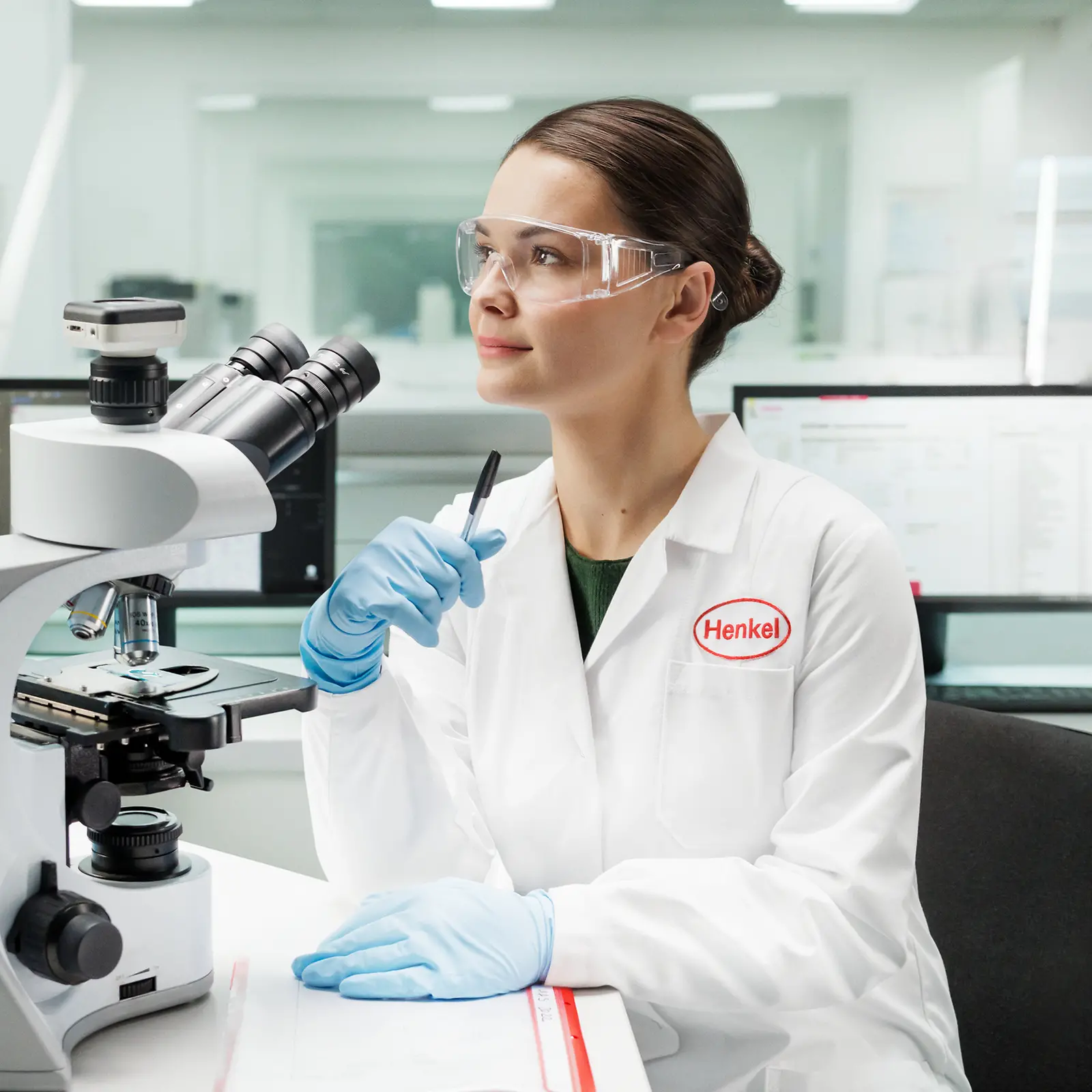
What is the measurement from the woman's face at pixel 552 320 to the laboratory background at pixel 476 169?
129 centimetres

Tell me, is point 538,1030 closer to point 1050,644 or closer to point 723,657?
point 723,657

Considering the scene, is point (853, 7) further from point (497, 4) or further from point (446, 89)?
point (446, 89)

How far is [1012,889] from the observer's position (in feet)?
4.41

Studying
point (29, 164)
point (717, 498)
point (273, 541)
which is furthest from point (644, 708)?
point (29, 164)

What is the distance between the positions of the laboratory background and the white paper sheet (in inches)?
61.5


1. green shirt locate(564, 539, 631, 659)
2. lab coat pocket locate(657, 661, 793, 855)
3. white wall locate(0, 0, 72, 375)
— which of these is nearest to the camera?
lab coat pocket locate(657, 661, 793, 855)

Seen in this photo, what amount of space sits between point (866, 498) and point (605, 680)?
1.08 metres

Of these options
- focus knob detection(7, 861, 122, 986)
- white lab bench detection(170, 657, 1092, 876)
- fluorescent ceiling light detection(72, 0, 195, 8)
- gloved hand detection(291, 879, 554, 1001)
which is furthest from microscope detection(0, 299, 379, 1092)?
fluorescent ceiling light detection(72, 0, 195, 8)

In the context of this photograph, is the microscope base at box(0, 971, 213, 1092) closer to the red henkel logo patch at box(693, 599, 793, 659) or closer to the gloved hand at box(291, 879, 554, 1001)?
the gloved hand at box(291, 879, 554, 1001)

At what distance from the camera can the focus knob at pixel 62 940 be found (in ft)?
2.83

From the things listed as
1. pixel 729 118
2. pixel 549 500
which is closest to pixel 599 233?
pixel 549 500

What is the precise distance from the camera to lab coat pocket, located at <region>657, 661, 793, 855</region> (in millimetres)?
1219

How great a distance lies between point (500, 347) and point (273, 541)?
1.05 metres

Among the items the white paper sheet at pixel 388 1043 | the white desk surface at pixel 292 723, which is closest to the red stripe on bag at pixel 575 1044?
the white paper sheet at pixel 388 1043
